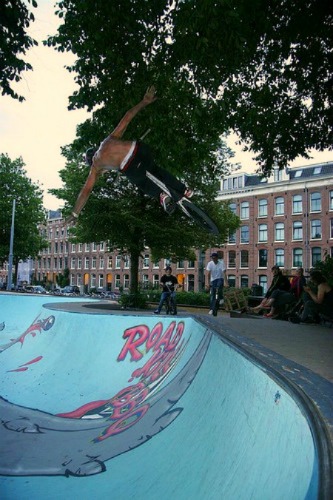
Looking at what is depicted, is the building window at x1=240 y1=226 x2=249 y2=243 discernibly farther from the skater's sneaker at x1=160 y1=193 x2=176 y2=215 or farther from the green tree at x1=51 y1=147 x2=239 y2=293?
the skater's sneaker at x1=160 y1=193 x2=176 y2=215

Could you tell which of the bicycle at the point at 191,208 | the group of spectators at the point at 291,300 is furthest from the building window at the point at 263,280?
the bicycle at the point at 191,208

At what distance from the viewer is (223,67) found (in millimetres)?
8031

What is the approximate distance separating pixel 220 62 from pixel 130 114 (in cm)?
242

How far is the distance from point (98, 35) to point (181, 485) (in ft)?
22.8

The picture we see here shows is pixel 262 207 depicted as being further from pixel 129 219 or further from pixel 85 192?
pixel 85 192

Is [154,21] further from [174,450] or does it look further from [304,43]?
[174,450]

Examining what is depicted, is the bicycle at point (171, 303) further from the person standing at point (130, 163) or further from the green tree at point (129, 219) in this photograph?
the person standing at point (130, 163)

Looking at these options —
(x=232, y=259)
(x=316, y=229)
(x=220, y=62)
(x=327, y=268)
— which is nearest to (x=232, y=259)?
(x=232, y=259)

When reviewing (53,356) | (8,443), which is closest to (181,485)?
(8,443)

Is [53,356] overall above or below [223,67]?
below

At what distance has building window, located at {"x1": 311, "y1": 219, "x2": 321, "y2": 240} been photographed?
→ 40594mm

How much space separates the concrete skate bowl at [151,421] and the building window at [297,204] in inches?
1521

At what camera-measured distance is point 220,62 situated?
7535mm

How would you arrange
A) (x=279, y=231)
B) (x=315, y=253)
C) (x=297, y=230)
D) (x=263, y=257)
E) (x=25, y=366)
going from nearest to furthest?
(x=25, y=366)
(x=315, y=253)
(x=297, y=230)
(x=279, y=231)
(x=263, y=257)
